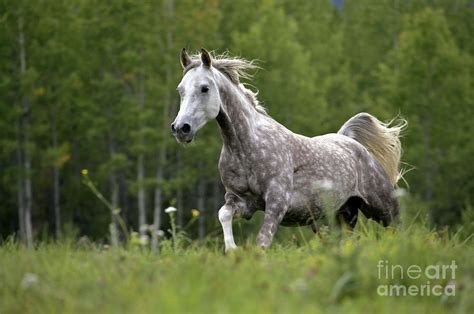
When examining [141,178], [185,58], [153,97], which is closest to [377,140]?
[185,58]

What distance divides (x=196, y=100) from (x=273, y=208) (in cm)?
116

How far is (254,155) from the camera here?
7695mm

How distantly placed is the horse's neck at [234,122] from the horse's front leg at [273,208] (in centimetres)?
47


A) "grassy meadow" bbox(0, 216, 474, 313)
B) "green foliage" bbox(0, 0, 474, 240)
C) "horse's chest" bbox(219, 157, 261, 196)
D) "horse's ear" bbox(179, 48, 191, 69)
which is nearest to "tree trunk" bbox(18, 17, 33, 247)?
"green foliage" bbox(0, 0, 474, 240)

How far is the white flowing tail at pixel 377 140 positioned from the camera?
10.1 m

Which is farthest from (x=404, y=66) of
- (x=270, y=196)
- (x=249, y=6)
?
(x=270, y=196)

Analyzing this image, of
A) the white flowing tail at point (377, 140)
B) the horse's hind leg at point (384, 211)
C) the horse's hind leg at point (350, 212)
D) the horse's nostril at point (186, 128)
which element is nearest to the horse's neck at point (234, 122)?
the horse's nostril at point (186, 128)

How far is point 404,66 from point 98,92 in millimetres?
10686

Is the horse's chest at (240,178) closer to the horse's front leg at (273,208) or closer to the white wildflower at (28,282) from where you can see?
the horse's front leg at (273,208)

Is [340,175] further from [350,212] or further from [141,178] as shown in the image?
[141,178]

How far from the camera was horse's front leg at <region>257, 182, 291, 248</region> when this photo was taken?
24.1 ft

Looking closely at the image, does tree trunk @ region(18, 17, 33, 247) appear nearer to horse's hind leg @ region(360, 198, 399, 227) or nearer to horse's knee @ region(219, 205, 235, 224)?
horse's hind leg @ region(360, 198, 399, 227)

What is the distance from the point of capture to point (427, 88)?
2967cm

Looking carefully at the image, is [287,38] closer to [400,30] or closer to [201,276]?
[400,30]
